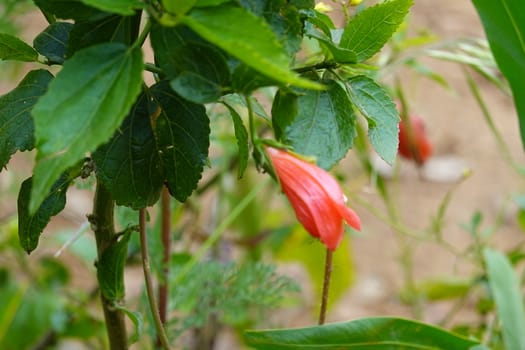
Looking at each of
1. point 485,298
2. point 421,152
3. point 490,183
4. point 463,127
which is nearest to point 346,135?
point 485,298

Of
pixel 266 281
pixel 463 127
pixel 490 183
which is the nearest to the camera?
pixel 266 281

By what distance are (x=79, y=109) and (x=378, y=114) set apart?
218 mm

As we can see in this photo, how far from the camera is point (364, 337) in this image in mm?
745

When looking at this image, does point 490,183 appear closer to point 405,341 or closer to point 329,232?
point 405,341

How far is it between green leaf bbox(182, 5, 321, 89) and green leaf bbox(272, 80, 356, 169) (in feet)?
0.41

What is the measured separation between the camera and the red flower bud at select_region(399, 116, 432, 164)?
4.54 ft

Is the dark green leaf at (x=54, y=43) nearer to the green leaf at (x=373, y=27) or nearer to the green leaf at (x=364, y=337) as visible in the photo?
the green leaf at (x=373, y=27)

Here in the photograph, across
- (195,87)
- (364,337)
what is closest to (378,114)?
(195,87)

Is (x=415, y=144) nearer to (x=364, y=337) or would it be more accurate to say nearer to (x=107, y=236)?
(x=364, y=337)

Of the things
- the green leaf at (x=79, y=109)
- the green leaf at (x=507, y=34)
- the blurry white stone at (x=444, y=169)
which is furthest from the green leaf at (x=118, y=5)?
the blurry white stone at (x=444, y=169)

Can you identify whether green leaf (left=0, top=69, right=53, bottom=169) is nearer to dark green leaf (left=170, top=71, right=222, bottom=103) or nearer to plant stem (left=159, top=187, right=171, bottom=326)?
dark green leaf (left=170, top=71, right=222, bottom=103)

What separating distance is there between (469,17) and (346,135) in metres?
2.71

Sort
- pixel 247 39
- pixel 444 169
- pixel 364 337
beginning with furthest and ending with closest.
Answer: pixel 444 169 → pixel 364 337 → pixel 247 39

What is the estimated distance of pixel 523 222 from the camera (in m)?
1.36
